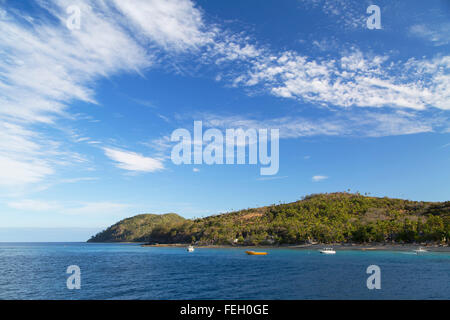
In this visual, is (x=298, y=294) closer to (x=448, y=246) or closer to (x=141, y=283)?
(x=141, y=283)

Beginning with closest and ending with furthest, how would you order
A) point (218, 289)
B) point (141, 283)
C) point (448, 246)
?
point (218, 289), point (141, 283), point (448, 246)

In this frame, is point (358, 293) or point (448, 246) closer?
point (358, 293)

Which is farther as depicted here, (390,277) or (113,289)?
(390,277)

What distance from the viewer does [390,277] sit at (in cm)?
6494

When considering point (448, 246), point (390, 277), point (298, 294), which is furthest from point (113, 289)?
point (448, 246)
